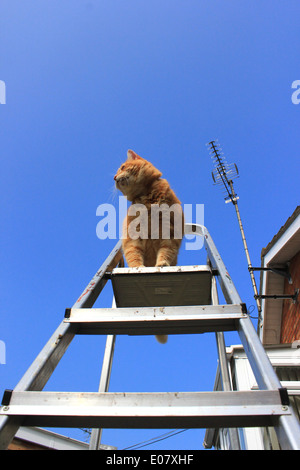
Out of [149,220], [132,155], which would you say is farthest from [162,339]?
[132,155]

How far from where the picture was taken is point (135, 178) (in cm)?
318

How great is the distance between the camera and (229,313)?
51.5 inches

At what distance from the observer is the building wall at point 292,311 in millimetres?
4938

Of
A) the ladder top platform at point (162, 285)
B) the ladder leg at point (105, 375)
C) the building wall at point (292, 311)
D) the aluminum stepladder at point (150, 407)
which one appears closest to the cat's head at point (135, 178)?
the ladder top platform at point (162, 285)

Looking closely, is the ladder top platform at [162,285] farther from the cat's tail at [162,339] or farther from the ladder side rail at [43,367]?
the cat's tail at [162,339]

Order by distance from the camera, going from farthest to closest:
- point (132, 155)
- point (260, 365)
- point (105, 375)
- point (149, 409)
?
1. point (132, 155)
2. point (105, 375)
3. point (260, 365)
4. point (149, 409)

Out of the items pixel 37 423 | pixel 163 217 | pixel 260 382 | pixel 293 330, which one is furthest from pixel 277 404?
pixel 293 330

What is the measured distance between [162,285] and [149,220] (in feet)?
3.13

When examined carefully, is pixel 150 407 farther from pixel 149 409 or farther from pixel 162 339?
pixel 162 339

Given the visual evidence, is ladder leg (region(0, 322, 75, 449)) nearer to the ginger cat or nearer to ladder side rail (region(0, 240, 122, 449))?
ladder side rail (region(0, 240, 122, 449))

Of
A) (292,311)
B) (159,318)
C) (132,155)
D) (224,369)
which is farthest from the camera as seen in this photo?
(292,311)

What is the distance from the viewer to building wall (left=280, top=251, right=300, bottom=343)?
494 cm

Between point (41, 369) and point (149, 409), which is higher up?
point (41, 369)

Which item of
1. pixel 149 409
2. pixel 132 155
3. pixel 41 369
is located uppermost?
pixel 132 155
